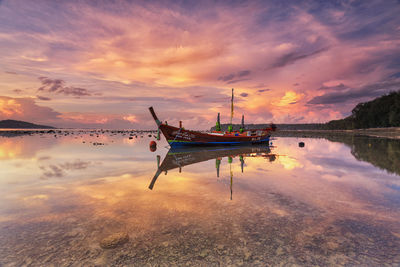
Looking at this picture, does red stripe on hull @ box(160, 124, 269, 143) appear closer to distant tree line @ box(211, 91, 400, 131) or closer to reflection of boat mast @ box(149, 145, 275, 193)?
reflection of boat mast @ box(149, 145, 275, 193)

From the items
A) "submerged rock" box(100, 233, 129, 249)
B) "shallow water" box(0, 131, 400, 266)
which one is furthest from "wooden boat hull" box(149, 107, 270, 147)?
"submerged rock" box(100, 233, 129, 249)

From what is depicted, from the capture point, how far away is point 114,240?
4.62m

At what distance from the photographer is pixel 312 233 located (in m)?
5.02

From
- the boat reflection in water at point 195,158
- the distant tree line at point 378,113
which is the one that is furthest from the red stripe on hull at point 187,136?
the distant tree line at point 378,113

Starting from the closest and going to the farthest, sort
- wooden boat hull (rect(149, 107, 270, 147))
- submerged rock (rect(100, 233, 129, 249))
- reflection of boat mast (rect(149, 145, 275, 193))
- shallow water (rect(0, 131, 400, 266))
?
shallow water (rect(0, 131, 400, 266)) → submerged rock (rect(100, 233, 129, 249)) → reflection of boat mast (rect(149, 145, 275, 193)) → wooden boat hull (rect(149, 107, 270, 147))

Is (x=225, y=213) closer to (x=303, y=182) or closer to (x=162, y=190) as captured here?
(x=162, y=190)

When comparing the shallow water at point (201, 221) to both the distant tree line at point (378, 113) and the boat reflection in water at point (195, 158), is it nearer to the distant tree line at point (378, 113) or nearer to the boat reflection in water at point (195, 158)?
the boat reflection in water at point (195, 158)

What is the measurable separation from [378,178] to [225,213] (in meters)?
9.37

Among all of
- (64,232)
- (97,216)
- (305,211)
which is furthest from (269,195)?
(64,232)

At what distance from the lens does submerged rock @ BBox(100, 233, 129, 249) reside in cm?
448

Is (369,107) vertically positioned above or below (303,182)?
above

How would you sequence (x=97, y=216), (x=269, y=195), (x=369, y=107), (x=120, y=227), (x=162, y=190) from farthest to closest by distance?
(x=369, y=107) → (x=162, y=190) → (x=269, y=195) → (x=97, y=216) → (x=120, y=227)

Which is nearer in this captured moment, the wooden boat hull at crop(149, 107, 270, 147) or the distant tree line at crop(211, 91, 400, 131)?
the wooden boat hull at crop(149, 107, 270, 147)

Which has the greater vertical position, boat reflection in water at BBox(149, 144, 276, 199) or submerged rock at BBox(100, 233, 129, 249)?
boat reflection in water at BBox(149, 144, 276, 199)
